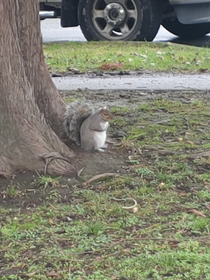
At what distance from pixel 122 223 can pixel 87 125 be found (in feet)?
4.55

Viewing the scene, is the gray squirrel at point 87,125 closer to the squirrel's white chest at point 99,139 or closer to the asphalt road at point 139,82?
the squirrel's white chest at point 99,139

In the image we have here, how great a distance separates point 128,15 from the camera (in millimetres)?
10398

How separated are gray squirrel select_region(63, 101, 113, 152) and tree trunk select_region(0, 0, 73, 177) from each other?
0.25 metres

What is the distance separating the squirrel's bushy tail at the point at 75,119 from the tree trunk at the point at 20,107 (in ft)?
0.90

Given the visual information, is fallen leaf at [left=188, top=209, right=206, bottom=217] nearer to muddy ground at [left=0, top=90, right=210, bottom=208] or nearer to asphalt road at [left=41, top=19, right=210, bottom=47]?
muddy ground at [left=0, top=90, right=210, bottom=208]

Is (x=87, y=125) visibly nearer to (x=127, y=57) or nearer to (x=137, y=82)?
(x=137, y=82)

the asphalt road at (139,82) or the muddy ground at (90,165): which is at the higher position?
the muddy ground at (90,165)

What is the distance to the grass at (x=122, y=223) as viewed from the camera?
3.14 m

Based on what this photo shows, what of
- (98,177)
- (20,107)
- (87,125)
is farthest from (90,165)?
(20,107)

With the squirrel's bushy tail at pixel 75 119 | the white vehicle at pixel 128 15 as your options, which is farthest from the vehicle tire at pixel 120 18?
the squirrel's bushy tail at pixel 75 119

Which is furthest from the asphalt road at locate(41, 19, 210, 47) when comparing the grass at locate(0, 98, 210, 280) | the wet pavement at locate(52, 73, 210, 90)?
the grass at locate(0, 98, 210, 280)

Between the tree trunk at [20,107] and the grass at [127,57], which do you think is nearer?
the tree trunk at [20,107]

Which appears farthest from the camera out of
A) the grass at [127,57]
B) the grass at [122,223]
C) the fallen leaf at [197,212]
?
the grass at [127,57]

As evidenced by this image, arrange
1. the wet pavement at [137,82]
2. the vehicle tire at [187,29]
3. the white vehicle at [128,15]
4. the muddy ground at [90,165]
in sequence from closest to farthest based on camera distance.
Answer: the muddy ground at [90,165] → the wet pavement at [137,82] → the white vehicle at [128,15] → the vehicle tire at [187,29]
